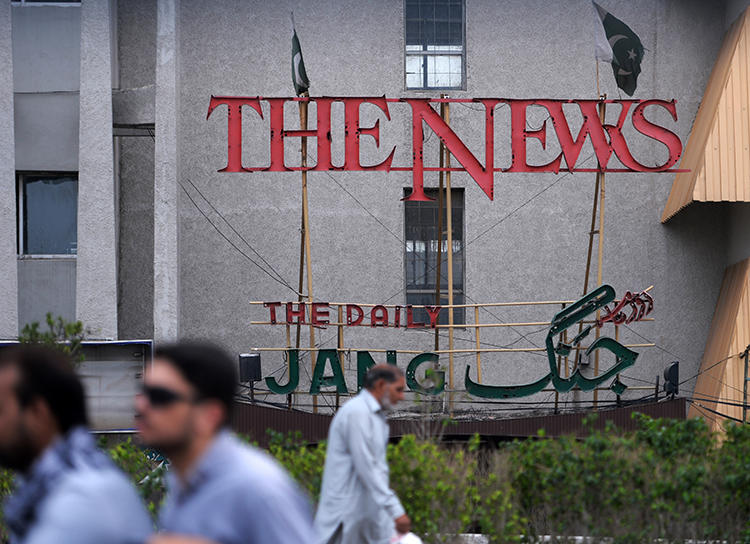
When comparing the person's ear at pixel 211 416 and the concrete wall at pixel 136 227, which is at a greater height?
the concrete wall at pixel 136 227

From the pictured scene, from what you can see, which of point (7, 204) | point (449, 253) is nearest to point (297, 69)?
point (449, 253)

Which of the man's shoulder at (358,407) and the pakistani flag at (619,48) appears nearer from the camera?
the man's shoulder at (358,407)

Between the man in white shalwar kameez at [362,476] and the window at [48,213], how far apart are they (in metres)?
13.2

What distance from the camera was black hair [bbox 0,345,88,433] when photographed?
143 inches

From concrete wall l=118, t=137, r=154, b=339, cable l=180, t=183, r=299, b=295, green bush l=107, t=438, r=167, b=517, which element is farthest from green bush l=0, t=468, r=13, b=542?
cable l=180, t=183, r=299, b=295

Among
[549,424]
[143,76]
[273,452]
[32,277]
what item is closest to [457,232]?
[549,424]

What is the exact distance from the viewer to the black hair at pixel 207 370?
3.53 meters

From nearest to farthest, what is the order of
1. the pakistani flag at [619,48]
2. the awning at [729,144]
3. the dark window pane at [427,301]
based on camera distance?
1. the pakistani flag at [619,48]
2. the awning at [729,144]
3. the dark window pane at [427,301]

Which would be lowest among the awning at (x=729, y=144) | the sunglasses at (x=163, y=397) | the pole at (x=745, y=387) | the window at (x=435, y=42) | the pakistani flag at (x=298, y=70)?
the pole at (x=745, y=387)

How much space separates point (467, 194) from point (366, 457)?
48.3 ft

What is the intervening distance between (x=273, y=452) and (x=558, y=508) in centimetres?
267

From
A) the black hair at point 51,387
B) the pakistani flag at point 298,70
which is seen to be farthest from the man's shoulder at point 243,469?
the pakistani flag at point 298,70

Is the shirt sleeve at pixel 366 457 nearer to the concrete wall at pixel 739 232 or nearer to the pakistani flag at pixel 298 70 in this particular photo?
the pakistani flag at pixel 298 70

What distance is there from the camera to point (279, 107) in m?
18.8
